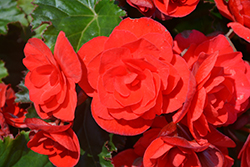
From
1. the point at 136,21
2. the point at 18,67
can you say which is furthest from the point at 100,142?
the point at 18,67

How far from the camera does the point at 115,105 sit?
1.66 feet

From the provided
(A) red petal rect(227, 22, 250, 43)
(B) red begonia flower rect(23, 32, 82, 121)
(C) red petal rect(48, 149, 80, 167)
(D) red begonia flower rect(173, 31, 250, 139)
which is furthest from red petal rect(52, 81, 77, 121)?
(A) red petal rect(227, 22, 250, 43)

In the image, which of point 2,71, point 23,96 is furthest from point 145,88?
point 2,71

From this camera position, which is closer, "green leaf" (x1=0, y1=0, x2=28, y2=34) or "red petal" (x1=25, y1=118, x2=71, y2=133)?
"red petal" (x1=25, y1=118, x2=71, y2=133)

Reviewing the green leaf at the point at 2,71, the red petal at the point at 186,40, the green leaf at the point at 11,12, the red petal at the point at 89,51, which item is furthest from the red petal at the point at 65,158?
the green leaf at the point at 11,12

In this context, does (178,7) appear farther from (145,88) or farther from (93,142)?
(93,142)

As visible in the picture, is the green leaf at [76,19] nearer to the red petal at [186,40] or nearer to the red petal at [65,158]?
the red petal at [186,40]

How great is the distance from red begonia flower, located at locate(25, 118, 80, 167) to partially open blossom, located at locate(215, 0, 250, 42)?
0.53 metres

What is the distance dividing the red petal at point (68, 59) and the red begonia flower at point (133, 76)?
1.0 inches

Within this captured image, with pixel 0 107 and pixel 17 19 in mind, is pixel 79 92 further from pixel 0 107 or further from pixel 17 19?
pixel 17 19

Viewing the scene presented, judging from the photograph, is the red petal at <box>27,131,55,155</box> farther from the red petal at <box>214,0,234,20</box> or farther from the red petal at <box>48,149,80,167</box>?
the red petal at <box>214,0,234,20</box>

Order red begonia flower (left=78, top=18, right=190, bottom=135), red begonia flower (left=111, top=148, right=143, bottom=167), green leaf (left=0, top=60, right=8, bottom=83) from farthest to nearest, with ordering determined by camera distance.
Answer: green leaf (left=0, top=60, right=8, bottom=83), red begonia flower (left=111, top=148, right=143, bottom=167), red begonia flower (left=78, top=18, right=190, bottom=135)

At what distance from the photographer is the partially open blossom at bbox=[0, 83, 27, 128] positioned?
0.77 m

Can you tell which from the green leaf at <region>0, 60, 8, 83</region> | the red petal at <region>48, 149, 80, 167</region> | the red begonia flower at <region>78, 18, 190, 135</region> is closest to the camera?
the red begonia flower at <region>78, 18, 190, 135</region>
